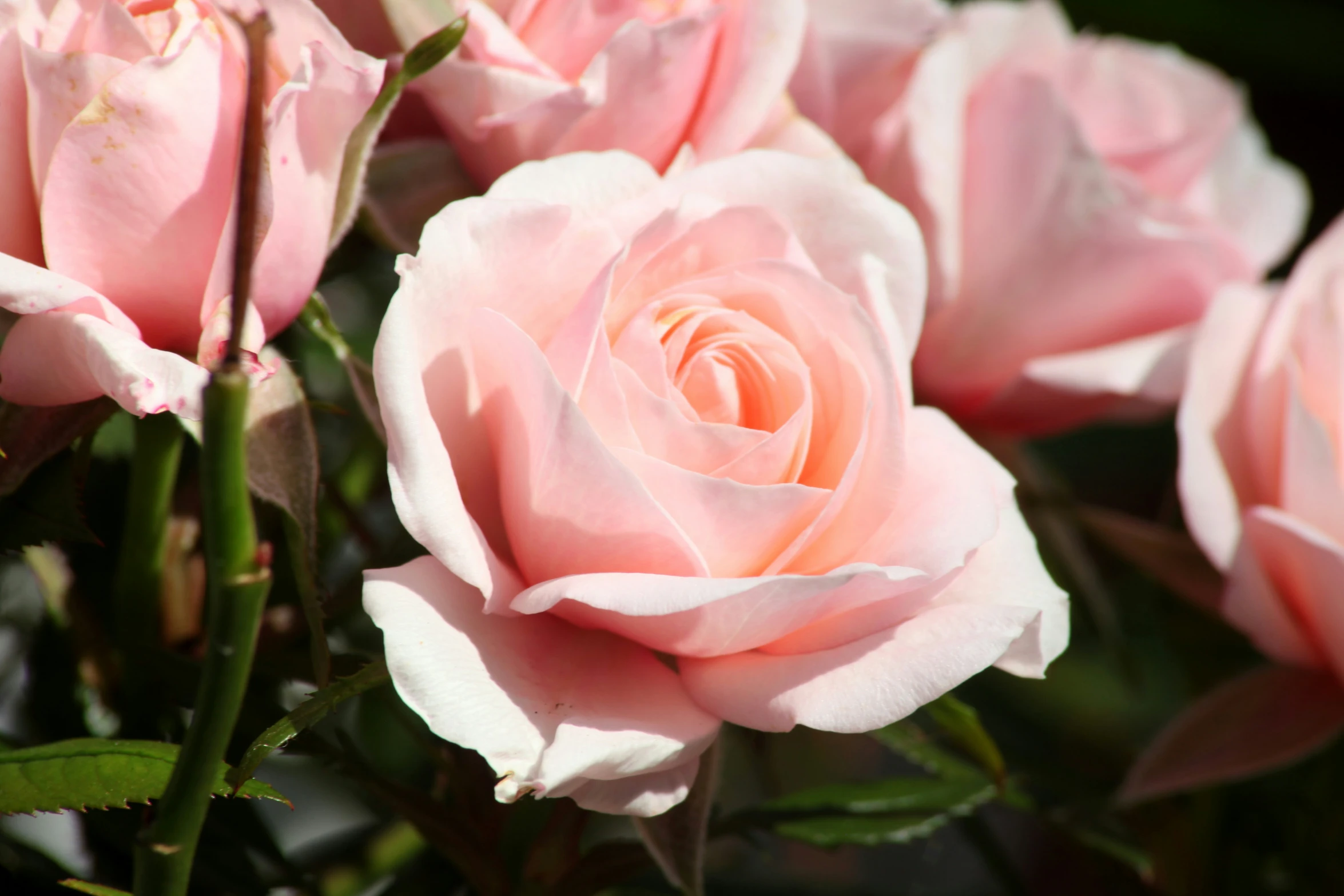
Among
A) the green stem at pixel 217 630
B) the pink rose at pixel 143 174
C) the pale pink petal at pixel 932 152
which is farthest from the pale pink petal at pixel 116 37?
the pale pink petal at pixel 932 152

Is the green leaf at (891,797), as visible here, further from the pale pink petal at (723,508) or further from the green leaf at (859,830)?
the pale pink petal at (723,508)

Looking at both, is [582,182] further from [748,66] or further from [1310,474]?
[1310,474]

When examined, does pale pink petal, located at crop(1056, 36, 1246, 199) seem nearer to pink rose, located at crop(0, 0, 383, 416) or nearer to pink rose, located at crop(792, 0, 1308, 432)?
pink rose, located at crop(792, 0, 1308, 432)

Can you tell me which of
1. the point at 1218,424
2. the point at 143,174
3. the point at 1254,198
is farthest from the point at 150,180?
the point at 1254,198

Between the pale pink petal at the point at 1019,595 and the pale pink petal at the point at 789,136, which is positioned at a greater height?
the pale pink petal at the point at 789,136

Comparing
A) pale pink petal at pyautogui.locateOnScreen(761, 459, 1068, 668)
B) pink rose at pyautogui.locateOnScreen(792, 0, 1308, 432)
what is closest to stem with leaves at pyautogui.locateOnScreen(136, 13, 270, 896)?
pale pink petal at pyautogui.locateOnScreen(761, 459, 1068, 668)

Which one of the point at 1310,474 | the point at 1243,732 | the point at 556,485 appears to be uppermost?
the point at 556,485

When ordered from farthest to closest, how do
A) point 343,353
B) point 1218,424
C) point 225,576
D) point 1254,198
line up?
point 1254,198 → point 1218,424 → point 343,353 → point 225,576
